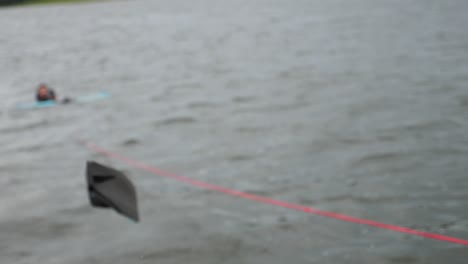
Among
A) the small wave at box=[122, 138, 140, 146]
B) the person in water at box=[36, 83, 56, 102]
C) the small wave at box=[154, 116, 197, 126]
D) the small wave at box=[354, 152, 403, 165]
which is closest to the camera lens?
the small wave at box=[354, 152, 403, 165]

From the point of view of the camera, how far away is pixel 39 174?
13406 mm

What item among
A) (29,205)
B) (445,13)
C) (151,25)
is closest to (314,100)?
(29,205)

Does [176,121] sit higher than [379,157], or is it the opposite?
[379,157]

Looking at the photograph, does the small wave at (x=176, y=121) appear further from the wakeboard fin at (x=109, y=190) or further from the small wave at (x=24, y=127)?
the wakeboard fin at (x=109, y=190)

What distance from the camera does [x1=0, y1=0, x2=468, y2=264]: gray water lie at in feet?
29.8

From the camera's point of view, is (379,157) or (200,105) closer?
(379,157)

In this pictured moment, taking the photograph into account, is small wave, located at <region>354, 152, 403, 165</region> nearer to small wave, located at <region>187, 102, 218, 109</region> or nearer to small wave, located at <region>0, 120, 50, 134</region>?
small wave, located at <region>187, 102, 218, 109</region>

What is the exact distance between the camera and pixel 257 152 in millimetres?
13539

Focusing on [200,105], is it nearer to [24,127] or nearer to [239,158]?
[24,127]

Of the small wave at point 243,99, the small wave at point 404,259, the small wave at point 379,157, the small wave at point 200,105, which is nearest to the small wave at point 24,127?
the small wave at point 200,105

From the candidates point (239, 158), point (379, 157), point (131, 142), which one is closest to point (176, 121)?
point (131, 142)

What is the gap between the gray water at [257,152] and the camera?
29.8ft

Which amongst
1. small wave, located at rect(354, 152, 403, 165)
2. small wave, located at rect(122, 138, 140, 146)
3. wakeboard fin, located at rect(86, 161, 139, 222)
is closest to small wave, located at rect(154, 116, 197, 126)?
small wave, located at rect(122, 138, 140, 146)

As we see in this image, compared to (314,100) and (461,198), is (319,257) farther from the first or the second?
(314,100)
